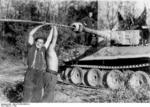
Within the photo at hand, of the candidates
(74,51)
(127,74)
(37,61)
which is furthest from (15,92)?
(127,74)

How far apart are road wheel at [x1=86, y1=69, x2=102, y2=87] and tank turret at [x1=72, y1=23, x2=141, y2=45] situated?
56cm

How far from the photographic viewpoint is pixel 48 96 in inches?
176

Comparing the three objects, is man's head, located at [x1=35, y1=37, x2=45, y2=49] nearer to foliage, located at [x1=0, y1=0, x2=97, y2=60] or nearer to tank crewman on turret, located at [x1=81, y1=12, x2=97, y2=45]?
foliage, located at [x1=0, y1=0, x2=97, y2=60]

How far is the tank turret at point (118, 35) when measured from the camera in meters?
A: 4.59

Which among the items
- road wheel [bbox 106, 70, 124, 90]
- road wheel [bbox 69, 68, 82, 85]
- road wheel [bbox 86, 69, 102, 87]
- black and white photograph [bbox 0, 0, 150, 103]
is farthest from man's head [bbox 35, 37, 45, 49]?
road wheel [bbox 106, 70, 124, 90]

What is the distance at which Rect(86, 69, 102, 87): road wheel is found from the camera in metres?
4.54

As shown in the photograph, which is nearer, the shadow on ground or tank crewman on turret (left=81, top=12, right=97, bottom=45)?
the shadow on ground

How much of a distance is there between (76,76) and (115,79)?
62 cm

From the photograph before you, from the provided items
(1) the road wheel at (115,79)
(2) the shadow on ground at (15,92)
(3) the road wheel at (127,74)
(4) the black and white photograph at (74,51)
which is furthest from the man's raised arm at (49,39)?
(3) the road wheel at (127,74)

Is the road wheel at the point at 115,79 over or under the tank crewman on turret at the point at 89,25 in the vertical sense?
under

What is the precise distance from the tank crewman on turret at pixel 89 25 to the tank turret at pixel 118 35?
6 cm

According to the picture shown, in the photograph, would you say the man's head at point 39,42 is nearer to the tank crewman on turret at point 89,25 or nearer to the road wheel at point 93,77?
the tank crewman on turret at point 89,25

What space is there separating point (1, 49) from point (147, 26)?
7.65ft

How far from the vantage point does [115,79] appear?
4539 millimetres
